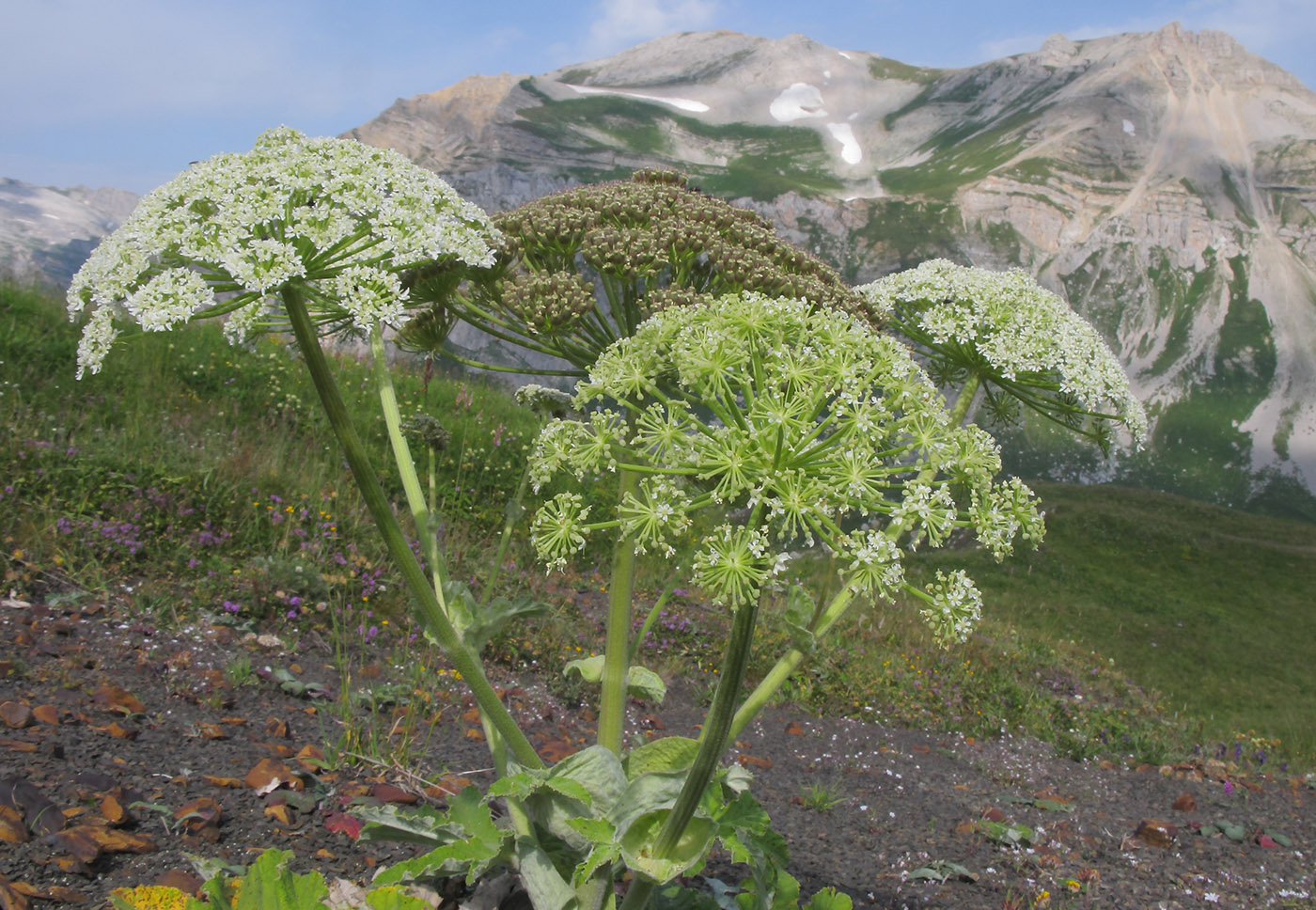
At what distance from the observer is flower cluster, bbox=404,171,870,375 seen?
3771 mm

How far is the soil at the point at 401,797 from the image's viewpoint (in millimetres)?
3586

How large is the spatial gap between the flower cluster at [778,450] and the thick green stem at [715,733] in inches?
4.0

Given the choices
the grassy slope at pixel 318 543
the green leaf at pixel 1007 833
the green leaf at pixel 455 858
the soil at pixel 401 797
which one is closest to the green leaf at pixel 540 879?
the green leaf at pixel 455 858

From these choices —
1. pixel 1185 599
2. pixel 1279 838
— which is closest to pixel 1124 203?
pixel 1185 599

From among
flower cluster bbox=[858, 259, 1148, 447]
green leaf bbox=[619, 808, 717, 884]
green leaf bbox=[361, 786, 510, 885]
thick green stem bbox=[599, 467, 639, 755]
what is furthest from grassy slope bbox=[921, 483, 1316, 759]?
green leaf bbox=[361, 786, 510, 885]

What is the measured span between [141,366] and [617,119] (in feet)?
618

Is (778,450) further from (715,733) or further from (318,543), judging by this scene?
(318,543)

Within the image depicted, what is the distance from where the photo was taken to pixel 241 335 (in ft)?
10.6

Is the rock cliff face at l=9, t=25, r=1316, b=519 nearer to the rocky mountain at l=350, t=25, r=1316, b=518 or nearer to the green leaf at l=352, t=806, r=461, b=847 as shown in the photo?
the rocky mountain at l=350, t=25, r=1316, b=518

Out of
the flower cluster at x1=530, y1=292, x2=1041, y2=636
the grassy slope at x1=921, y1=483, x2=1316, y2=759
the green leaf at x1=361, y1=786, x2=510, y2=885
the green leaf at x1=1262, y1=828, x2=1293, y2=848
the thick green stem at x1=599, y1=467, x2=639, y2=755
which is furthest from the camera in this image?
the grassy slope at x1=921, y1=483, x2=1316, y2=759

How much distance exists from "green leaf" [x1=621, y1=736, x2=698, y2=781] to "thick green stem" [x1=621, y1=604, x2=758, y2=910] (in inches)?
13.3

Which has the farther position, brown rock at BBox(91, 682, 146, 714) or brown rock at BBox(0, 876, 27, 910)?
brown rock at BBox(91, 682, 146, 714)

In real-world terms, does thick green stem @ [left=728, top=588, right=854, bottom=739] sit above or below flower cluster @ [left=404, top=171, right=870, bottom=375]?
below

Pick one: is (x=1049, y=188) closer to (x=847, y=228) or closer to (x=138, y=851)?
(x=847, y=228)
